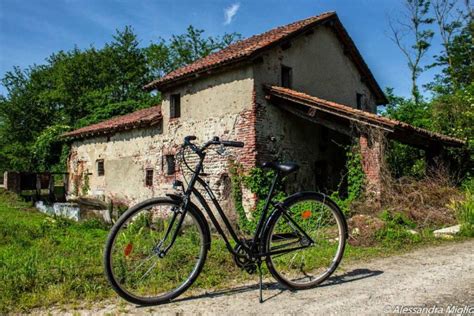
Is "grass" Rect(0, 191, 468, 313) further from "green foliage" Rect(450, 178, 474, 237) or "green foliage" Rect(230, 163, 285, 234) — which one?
"green foliage" Rect(230, 163, 285, 234)

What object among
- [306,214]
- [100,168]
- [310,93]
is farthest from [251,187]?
[100,168]

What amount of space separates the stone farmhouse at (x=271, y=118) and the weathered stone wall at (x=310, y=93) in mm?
36

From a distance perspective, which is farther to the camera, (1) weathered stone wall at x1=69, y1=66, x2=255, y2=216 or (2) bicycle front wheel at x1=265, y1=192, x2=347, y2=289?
(1) weathered stone wall at x1=69, y1=66, x2=255, y2=216

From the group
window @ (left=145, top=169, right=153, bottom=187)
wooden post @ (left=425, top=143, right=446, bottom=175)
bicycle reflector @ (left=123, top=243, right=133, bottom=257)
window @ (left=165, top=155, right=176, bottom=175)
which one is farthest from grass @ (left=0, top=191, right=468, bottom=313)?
window @ (left=145, top=169, right=153, bottom=187)

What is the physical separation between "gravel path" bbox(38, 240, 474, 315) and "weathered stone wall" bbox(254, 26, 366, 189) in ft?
24.7

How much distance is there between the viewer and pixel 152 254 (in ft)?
11.3

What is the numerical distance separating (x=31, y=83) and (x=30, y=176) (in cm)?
2444

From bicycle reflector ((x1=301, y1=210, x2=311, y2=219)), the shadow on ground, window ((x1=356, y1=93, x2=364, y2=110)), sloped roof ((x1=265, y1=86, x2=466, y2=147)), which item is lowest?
the shadow on ground

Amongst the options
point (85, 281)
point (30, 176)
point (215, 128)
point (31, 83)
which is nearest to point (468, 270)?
point (85, 281)

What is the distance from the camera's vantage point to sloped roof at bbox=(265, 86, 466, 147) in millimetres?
9312

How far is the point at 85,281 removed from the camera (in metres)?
3.80

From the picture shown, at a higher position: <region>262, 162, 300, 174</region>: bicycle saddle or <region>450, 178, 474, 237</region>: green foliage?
<region>262, 162, 300, 174</region>: bicycle saddle

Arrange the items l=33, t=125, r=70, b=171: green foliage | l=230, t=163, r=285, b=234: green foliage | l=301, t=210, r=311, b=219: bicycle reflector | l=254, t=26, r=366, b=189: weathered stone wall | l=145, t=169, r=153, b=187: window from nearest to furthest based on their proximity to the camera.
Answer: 1. l=301, t=210, r=311, b=219: bicycle reflector
2. l=230, t=163, r=285, b=234: green foliage
3. l=254, t=26, r=366, b=189: weathered stone wall
4. l=145, t=169, r=153, b=187: window
5. l=33, t=125, r=70, b=171: green foliage

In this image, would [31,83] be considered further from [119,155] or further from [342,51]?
[342,51]
